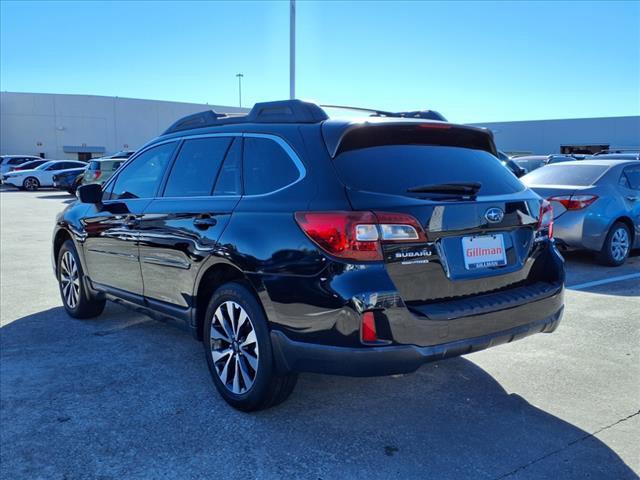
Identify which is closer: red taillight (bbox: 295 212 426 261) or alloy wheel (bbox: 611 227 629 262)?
red taillight (bbox: 295 212 426 261)

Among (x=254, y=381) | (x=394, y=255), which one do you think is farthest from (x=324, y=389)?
(x=394, y=255)

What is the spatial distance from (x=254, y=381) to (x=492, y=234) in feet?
5.42

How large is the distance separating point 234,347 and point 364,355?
105cm

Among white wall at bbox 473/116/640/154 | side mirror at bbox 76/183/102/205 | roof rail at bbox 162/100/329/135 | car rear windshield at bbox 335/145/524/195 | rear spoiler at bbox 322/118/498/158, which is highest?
white wall at bbox 473/116/640/154

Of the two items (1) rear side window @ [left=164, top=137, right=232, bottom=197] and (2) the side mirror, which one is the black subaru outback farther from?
(2) the side mirror

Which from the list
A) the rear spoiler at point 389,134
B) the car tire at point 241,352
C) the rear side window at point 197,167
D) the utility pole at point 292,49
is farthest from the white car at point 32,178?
the rear spoiler at point 389,134

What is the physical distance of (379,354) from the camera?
2893 mm

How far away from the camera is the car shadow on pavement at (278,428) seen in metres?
2.93

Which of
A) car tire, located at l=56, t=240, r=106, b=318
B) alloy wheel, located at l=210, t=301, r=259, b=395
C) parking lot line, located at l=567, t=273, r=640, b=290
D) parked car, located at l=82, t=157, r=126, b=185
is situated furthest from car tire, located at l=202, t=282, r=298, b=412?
parked car, located at l=82, t=157, r=126, b=185

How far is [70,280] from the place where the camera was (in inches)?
229

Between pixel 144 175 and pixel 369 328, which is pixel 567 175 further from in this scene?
pixel 369 328

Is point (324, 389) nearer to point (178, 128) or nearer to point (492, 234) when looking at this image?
point (492, 234)

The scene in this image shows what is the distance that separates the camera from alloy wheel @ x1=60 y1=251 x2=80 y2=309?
570 cm

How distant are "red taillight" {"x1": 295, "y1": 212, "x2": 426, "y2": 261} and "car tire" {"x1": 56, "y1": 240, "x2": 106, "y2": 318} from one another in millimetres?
3405
